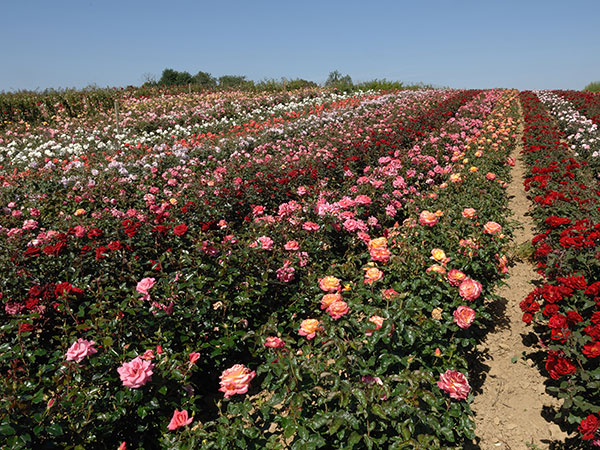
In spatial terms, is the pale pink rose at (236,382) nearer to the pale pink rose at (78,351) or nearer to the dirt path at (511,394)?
the pale pink rose at (78,351)

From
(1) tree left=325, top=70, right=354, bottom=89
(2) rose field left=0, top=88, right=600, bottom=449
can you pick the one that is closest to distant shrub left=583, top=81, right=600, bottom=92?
(1) tree left=325, top=70, right=354, bottom=89

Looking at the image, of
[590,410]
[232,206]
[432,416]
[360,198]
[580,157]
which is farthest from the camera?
[580,157]

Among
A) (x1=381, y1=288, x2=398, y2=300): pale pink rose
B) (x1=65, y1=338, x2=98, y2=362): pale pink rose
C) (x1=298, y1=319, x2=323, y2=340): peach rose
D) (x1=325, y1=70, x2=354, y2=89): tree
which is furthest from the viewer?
(x1=325, y1=70, x2=354, y2=89): tree

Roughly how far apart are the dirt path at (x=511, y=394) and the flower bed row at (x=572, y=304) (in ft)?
0.44

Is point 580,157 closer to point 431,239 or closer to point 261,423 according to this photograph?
point 431,239

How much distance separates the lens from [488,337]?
3.38 m

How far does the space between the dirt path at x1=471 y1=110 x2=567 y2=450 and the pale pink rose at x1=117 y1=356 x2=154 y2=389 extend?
217cm

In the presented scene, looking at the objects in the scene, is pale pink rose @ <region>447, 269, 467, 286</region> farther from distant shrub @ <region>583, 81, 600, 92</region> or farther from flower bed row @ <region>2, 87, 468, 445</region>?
distant shrub @ <region>583, 81, 600, 92</region>

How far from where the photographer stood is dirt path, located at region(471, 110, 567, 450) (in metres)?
2.45

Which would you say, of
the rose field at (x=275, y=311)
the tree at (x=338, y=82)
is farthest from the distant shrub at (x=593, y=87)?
the rose field at (x=275, y=311)

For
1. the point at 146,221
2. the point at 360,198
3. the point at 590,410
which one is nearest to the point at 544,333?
the point at 590,410

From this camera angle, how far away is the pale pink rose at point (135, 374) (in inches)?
65.2

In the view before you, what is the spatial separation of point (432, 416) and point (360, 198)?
2.45 meters

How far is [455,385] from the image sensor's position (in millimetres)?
1775
